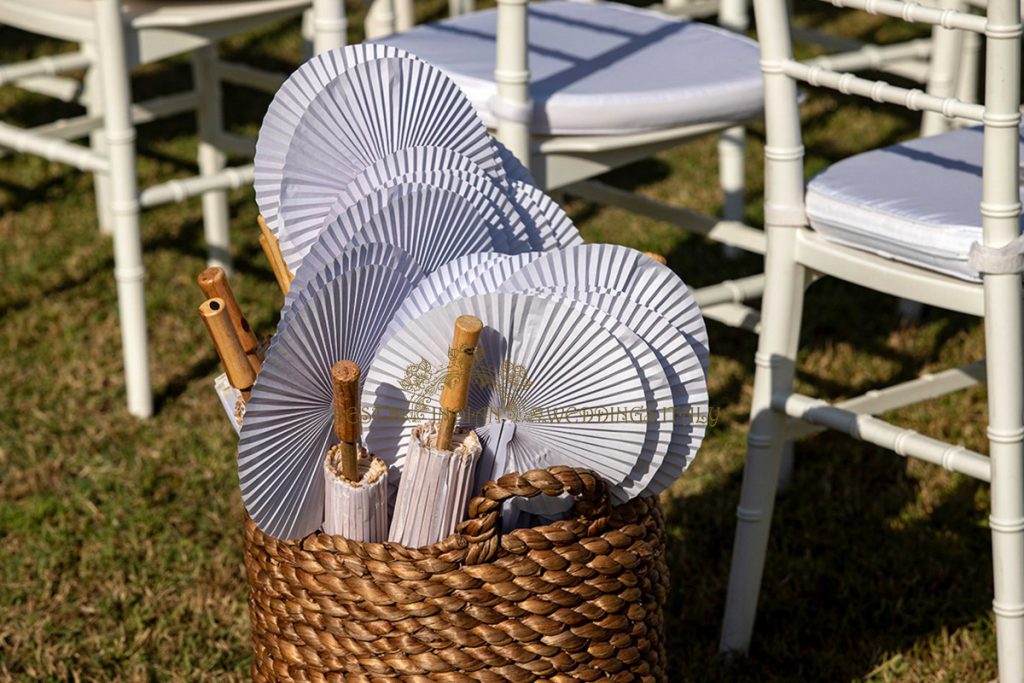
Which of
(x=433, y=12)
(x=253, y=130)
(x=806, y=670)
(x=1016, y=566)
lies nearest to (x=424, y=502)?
(x=1016, y=566)

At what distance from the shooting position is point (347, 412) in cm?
91

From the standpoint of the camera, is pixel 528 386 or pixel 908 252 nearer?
pixel 528 386

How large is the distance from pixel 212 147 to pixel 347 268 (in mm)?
1626

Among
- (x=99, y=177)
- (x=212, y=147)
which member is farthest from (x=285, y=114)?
(x=99, y=177)

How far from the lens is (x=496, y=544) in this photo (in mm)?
937

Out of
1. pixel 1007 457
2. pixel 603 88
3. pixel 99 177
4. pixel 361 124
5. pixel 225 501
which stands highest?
pixel 361 124

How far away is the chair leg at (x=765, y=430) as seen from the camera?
143cm

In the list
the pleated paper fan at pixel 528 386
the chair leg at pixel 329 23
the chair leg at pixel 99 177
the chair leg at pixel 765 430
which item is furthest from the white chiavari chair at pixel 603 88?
the chair leg at pixel 99 177

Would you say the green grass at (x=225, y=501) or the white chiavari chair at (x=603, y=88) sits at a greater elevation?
the white chiavari chair at (x=603, y=88)

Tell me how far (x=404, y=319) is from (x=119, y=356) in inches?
56.0

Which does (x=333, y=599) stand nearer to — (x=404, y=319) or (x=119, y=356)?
(x=404, y=319)

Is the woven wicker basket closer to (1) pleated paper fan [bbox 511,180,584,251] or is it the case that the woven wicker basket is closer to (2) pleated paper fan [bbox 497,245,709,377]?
(2) pleated paper fan [bbox 497,245,709,377]

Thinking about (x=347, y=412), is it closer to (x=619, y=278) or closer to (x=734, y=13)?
(x=619, y=278)

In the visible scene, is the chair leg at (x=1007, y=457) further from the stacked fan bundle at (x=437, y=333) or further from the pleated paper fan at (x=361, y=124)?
the pleated paper fan at (x=361, y=124)
